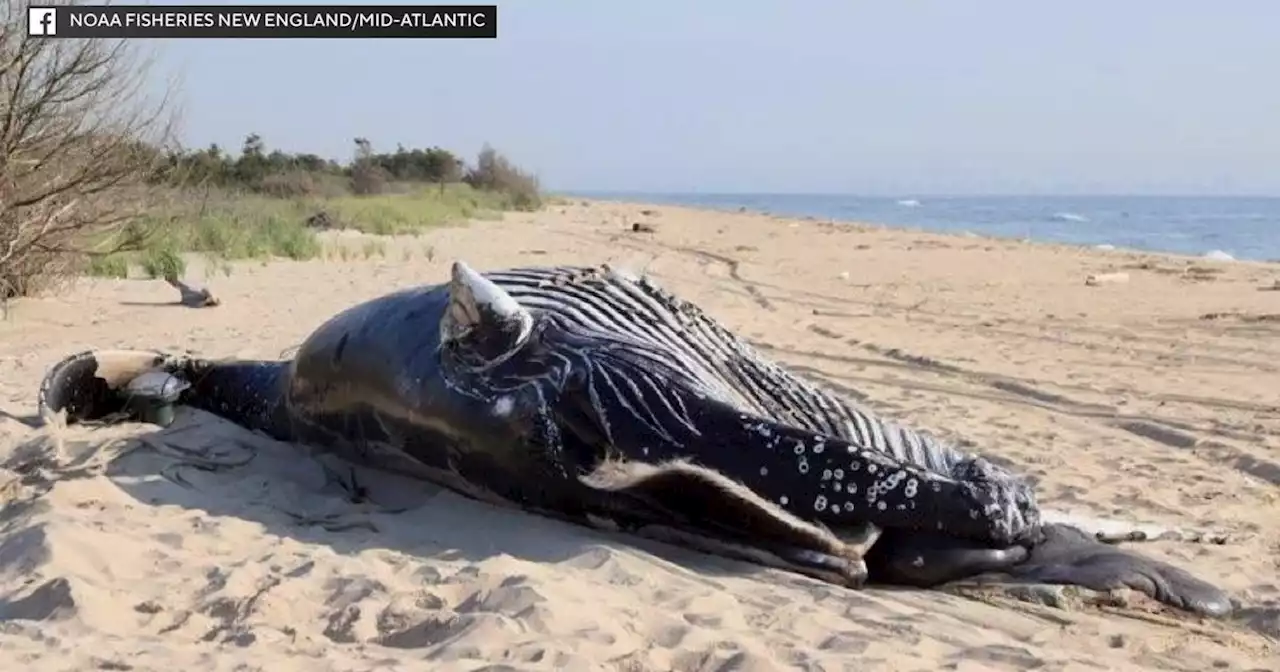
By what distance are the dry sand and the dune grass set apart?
3.30m

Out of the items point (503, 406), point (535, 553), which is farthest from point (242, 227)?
point (535, 553)

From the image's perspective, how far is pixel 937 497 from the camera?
163 inches

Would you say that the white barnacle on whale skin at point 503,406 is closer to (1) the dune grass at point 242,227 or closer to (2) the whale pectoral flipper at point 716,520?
(2) the whale pectoral flipper at point 716,520

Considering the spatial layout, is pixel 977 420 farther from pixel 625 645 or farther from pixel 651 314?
pixel 625 645

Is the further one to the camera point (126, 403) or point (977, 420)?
point (977, 420)

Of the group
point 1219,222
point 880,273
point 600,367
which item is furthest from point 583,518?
point 1219,222

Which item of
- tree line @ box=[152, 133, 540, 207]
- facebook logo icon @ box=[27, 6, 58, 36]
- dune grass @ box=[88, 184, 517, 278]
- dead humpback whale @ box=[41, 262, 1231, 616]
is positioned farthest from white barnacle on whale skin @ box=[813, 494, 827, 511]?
tree line @ box=[152, 133, 540, 207]

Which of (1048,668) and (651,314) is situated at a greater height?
(651,314)

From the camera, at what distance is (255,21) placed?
11008 mm

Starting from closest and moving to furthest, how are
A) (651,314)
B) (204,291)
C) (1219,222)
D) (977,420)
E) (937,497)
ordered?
(937,497) → (651,314) → (977,420) → (204,291) → (1219,222)

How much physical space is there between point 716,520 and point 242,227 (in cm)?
1602

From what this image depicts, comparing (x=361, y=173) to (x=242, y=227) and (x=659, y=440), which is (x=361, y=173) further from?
(x=659, y=440)

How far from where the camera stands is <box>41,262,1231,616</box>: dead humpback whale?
416 centimetres

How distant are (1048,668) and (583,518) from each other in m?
1.69
